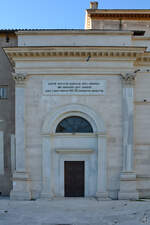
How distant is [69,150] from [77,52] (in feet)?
20.1

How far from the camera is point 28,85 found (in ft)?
53.8

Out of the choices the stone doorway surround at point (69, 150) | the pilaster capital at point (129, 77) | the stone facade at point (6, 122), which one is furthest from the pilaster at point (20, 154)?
the pilaster capital at point (129, 77)

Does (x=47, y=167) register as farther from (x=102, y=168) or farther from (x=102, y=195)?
(x=102, y=195)

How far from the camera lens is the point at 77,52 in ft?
52.4

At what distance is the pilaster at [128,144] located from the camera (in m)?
15.7

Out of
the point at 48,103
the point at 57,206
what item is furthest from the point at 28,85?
the point at 57,206

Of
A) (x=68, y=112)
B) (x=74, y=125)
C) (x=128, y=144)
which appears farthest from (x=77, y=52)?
(x=128, y=144)

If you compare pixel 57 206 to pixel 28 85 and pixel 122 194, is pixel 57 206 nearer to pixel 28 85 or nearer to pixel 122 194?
pixel 122 194

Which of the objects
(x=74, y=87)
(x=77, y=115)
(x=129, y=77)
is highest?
(x=129, y=77)

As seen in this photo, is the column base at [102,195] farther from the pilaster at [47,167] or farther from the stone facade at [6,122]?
the stone facade at [6,122]

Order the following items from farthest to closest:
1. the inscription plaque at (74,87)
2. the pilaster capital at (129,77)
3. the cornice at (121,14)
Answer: the cornice at (121,14) → the inscription plaque at (74,87) → the pilaster capital at (129,77)

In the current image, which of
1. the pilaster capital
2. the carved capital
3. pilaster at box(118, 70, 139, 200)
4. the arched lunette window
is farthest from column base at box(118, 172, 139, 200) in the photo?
the carved capital

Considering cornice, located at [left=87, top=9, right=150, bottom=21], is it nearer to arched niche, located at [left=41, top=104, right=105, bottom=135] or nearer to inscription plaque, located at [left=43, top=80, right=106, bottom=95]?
inscription plaque, located at [left=43, top=80, right=106, bottom=95]

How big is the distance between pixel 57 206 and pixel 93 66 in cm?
864
